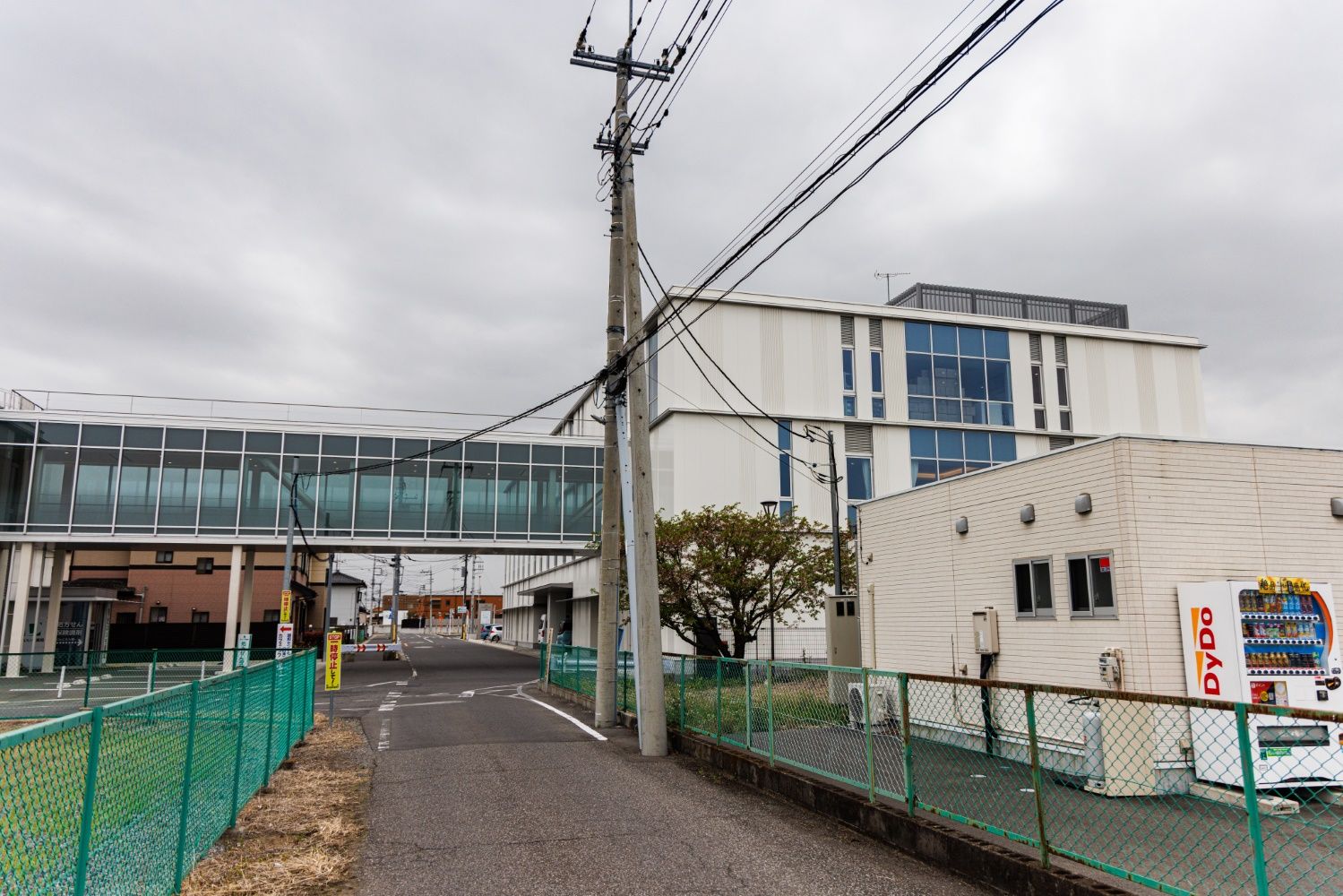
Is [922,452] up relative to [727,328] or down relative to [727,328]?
down

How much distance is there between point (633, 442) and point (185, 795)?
27.3ft

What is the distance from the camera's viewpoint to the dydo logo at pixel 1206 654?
951cm

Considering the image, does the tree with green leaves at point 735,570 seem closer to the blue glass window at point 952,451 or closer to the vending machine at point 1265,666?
the blue glass window at point 952,451

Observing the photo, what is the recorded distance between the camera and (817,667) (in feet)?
30.8

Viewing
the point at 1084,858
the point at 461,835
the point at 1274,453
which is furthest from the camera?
the point at 1274,453

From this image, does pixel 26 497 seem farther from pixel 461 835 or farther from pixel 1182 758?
pixel 1182 758

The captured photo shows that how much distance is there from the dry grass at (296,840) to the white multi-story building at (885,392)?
23.0 m

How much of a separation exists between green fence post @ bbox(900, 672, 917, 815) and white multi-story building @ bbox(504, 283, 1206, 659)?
24586 mm

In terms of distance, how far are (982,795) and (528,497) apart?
29.2 metres

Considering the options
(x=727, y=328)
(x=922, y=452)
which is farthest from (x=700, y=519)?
(x=922, y=452)

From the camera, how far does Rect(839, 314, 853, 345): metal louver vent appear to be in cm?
3647

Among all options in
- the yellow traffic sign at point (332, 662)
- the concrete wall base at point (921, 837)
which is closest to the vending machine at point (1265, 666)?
the concrete wall base at point (921, 837)

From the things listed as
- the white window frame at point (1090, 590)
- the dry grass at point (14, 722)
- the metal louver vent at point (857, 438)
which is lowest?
the dry grass at point (14, 722)

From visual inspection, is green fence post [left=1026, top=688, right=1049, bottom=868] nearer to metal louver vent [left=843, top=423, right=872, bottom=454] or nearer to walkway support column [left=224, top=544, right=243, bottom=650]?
metal louver vent [left=843, top=423, right=872, bottom=454]
